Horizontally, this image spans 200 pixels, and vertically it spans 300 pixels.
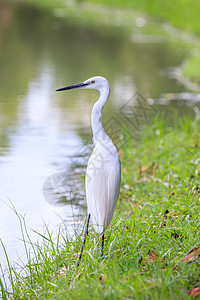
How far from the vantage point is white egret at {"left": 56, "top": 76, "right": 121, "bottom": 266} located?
323 centimetres

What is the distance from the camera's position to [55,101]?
9.26 meters

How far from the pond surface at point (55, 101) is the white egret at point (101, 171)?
0.75 meters

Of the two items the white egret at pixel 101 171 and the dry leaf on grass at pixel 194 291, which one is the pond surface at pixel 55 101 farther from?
the dry leaf on grass at pixel 194 291

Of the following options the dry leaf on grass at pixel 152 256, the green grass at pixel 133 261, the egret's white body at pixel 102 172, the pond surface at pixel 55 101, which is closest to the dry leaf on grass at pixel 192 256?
the green grass at pixel 133 261

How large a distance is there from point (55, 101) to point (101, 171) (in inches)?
241

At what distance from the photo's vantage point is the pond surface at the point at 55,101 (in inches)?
196

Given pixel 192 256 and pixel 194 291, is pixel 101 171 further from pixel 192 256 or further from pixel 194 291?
pixel 194 291

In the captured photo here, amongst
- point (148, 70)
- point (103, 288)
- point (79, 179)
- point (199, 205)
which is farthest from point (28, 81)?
point (103, 288)

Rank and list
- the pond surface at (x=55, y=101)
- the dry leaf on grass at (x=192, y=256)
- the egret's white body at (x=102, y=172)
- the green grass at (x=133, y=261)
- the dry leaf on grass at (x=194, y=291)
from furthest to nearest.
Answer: the pond surface at (x=55, y=101)
the egret's white body at (x=102, y=172)
the dry leaf on grass at (x=192, y=256)
the green grass at (x=133, y=261)
the dry leaf on grass at (x=194, y=291)

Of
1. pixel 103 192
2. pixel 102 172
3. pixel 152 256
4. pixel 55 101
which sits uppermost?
pixel 102 172

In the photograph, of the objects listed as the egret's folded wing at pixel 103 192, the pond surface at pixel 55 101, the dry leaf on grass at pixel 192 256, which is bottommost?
the pond surface at pixel 55 101

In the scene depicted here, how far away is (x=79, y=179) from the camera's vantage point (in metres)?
5.54

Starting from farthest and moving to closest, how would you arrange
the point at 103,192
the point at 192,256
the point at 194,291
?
the point at 103,192, the point at 192,256, the point at 194,291

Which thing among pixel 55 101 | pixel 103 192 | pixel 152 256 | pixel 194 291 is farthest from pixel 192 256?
pixel 55 101
